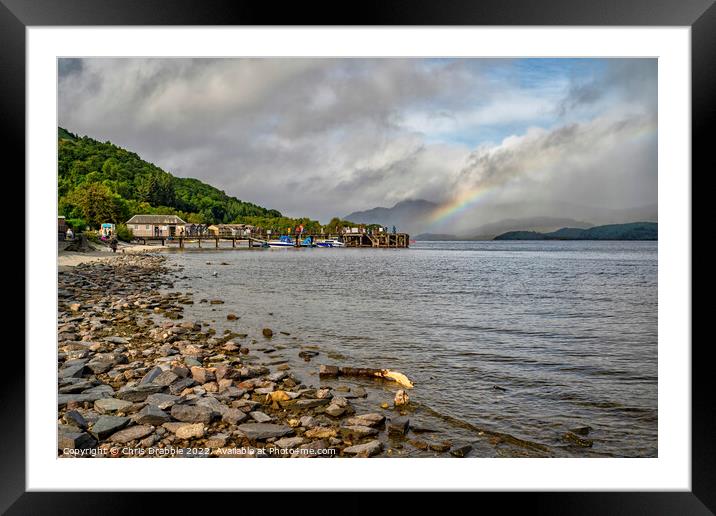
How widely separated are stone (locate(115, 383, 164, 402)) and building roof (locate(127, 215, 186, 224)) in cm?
733

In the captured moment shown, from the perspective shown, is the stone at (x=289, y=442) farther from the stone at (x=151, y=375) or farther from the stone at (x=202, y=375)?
the stone at (x=151, y=375)

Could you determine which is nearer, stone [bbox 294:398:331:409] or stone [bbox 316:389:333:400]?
stone [bbox 294:398:331:409]

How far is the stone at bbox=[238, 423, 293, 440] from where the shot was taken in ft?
8.96

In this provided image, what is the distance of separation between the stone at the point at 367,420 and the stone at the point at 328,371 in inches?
42.1

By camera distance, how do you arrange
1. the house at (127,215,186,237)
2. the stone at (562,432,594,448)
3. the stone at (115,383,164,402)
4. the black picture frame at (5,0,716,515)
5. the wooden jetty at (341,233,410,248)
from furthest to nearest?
1. the wooden jetty at (341,233,410,248)
2. the house at (127,215,186,237)
3. the stone at (115,383,164,402)
4. the stone at (562,432,594,448)
5. the black picture frame at (5,0,716,515)

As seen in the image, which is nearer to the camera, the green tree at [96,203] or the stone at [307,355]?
the stone at [307,355]

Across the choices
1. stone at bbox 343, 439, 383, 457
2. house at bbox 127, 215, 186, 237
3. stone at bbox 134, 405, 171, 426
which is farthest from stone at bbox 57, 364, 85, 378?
house at bbox 127, 215, 186, 237

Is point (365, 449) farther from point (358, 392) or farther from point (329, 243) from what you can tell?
point (329, 243)

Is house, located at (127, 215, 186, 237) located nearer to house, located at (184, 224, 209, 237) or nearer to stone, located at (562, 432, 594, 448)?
house, located at (184, 224, 209, 237)

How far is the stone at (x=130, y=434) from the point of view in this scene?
2.68m

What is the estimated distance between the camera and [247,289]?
37.9 ft

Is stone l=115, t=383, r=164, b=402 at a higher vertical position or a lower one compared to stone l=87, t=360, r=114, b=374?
lower

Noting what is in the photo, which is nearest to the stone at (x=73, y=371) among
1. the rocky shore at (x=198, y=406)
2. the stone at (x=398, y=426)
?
the rocky shore at (x=198, y=406)
